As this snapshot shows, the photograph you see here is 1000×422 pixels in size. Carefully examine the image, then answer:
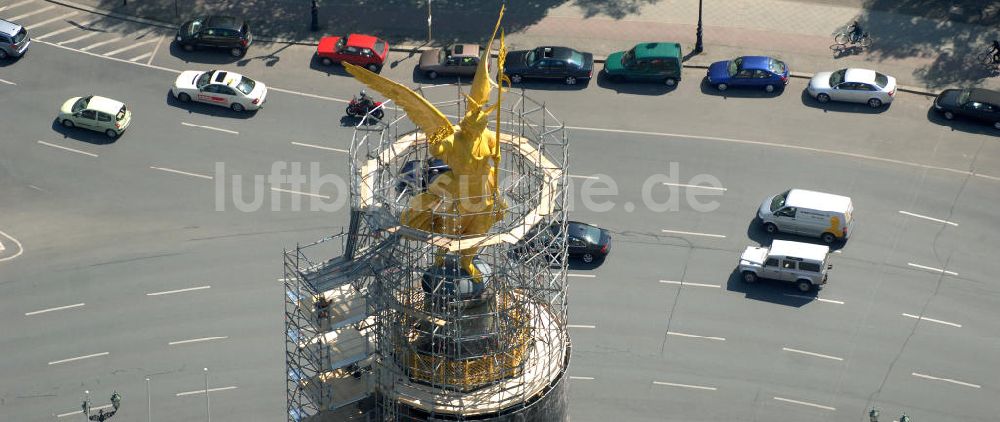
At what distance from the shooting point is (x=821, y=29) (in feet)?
409

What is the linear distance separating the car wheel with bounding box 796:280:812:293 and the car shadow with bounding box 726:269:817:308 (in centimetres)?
18

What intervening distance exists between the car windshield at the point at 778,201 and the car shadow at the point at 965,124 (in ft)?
46.5

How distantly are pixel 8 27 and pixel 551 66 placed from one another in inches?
1365

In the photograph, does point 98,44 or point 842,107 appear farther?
point 98,44

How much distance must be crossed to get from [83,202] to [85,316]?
31.9 feet

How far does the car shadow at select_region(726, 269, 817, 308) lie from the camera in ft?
340

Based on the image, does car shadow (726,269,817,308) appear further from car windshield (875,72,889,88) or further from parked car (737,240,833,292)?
car windshield (875,72,889,88)

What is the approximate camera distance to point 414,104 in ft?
210

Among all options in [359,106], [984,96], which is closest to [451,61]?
[359,106]

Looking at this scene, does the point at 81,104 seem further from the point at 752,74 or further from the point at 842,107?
the point at 842,107

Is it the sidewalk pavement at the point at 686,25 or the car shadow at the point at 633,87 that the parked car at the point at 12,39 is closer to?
the sidewalk pavement at the point at 686,25

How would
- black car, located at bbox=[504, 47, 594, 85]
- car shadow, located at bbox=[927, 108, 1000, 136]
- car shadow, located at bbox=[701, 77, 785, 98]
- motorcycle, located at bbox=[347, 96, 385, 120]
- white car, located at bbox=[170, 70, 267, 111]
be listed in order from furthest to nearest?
car shadow, located at bbox=[701, 77, 785, 98] < black car, located at bbox=[504, 47, 594, 85] < car shadow, located at bbox=[927, 108, 1000, 136] < white car, located at bbox=[170, 70, 267, 111] < motorcycle, located at bbox=[347, 96, 385, 120]

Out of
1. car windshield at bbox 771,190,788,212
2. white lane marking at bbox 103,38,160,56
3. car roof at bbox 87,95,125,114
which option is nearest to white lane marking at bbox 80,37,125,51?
white lane marking at bbox 103,38,160,56

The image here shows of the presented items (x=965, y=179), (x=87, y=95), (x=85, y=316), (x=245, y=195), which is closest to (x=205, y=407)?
(x=85, y=316)
